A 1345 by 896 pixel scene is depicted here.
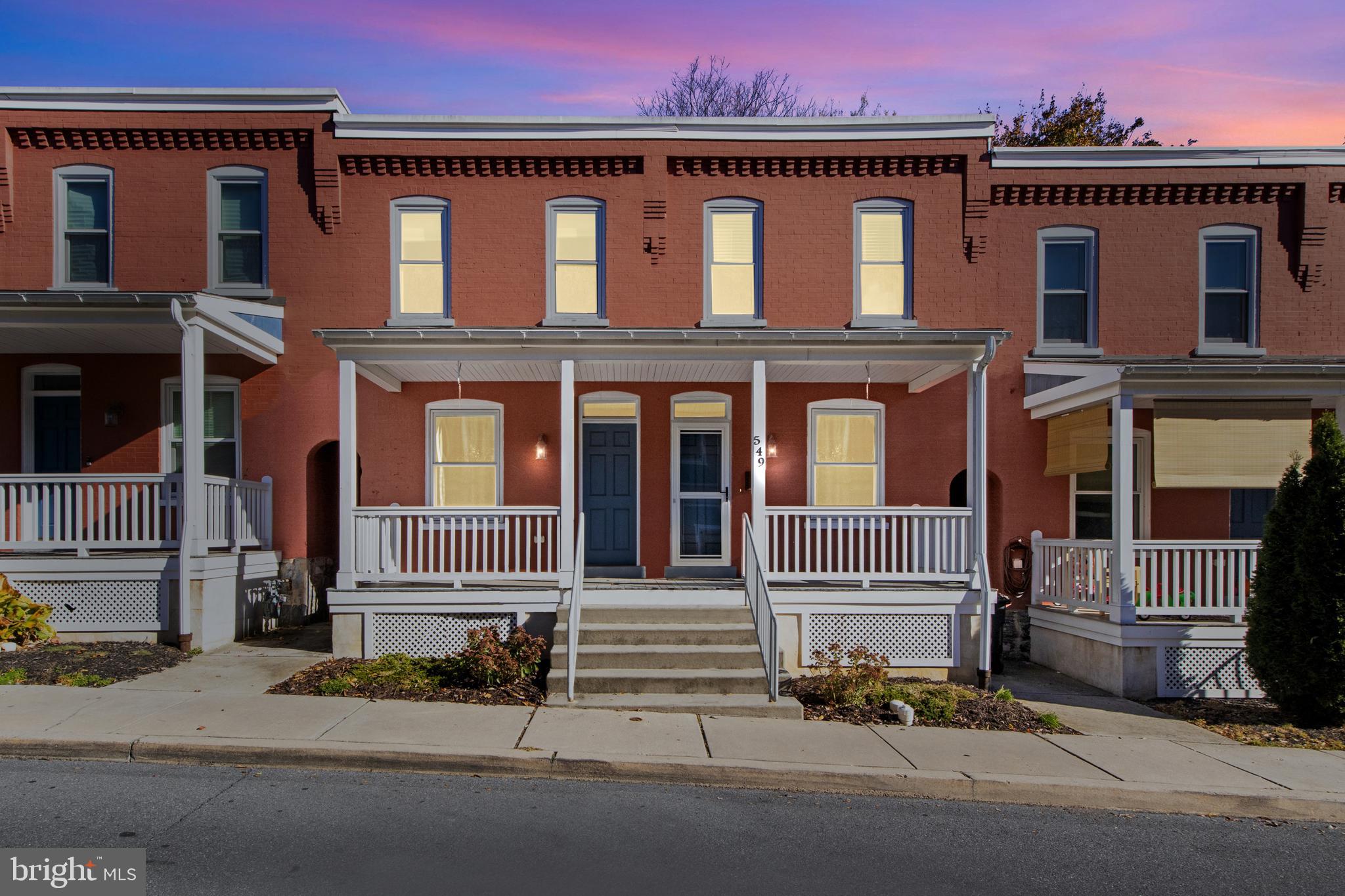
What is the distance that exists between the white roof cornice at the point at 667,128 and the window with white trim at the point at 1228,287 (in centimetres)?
376

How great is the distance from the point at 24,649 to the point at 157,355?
4.46 m

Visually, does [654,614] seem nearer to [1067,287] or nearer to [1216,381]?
[1216,381]

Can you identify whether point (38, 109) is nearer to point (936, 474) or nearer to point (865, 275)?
point (865, 275)

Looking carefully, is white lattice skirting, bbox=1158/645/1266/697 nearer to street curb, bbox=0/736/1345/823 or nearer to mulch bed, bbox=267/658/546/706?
street curb, bbox=0/736/1345/823

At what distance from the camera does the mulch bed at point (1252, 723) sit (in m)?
7.95

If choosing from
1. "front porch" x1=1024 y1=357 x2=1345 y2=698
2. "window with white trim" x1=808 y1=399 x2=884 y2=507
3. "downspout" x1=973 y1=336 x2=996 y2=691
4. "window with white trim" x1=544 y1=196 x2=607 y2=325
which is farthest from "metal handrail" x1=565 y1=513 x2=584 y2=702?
"front porch" x1=1024 y1=357 x2=1345 y2=698

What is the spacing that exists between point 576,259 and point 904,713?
802 cm

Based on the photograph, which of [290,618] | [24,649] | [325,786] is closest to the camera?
[325,786]

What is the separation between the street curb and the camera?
20.9ft

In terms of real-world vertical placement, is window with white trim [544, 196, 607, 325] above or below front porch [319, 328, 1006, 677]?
above

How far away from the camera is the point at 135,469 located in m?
12.7

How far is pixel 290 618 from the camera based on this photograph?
Result: 12492 millimetres

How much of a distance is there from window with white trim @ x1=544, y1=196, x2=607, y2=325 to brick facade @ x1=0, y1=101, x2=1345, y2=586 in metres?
0.15

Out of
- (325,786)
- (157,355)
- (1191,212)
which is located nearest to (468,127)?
(157,355)
